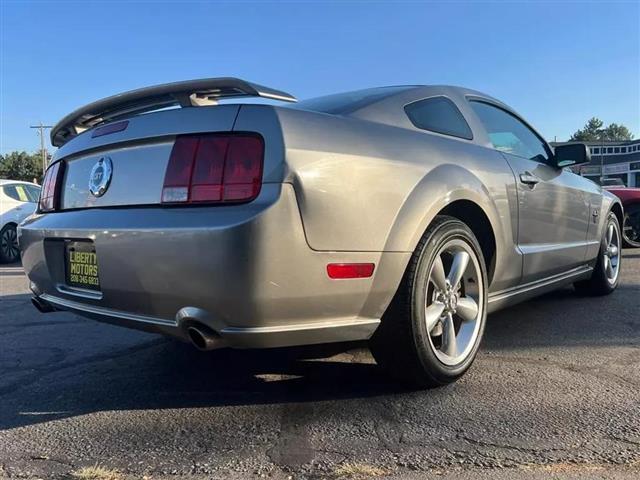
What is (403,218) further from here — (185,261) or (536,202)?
(536,202)

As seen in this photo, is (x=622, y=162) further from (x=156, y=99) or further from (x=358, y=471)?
(x=358, y=471)

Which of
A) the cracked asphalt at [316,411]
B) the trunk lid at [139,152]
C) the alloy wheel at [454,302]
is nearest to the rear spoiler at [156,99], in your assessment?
the trunk lid at [139,152]

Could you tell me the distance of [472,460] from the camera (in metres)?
2.06

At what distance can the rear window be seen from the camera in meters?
2.73

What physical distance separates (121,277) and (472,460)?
1570mm

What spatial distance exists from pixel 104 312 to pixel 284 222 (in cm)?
104

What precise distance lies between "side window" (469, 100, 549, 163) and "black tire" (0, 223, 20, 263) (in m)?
8.64

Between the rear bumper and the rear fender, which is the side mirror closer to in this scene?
the rear fender

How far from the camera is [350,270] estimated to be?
2314 mm

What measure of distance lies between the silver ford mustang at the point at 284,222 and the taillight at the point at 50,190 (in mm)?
13

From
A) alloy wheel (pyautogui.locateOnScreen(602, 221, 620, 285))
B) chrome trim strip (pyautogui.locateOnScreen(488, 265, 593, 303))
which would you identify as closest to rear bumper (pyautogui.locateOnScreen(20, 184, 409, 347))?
chrome trim strip (pyautogui.locateOnScreen(488, 265, 593, 303))

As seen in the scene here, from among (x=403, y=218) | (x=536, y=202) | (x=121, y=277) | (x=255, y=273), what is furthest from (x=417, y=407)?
(x=536, y=202)

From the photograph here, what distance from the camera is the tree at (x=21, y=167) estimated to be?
217ft

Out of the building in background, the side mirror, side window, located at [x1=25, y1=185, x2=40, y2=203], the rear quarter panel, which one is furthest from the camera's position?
the building in background
